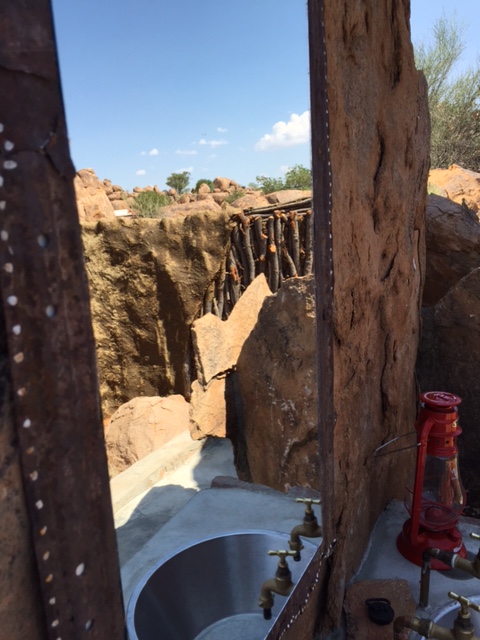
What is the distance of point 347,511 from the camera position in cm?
170

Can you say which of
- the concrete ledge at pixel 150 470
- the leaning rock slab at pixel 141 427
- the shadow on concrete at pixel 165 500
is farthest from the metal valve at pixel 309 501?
the leaning rock slab at pixel 141 427

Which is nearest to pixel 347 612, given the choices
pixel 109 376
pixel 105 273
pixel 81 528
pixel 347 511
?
pixel 347 511

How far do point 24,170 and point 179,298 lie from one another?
3.43m

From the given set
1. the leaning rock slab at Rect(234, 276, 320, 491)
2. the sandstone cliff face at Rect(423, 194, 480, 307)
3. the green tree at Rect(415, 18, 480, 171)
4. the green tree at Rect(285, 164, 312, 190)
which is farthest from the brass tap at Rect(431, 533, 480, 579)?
the green tree at Rect(415, 18, 480, 171)

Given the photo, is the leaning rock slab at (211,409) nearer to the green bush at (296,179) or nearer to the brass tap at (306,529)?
the brass tap at (306,529)

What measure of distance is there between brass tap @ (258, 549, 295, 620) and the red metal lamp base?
26.4 inches

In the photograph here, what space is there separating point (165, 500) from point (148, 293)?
74.3 inches

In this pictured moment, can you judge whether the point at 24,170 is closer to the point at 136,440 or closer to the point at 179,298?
the point at 136,440

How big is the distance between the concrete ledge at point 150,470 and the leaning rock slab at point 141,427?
83mm

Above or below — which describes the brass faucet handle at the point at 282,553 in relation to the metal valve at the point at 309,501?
below

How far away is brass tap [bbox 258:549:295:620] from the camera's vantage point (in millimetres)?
1388

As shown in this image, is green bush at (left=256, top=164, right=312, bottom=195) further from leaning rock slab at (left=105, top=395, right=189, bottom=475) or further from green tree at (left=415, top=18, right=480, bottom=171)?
green tree at (left=415, top=18, right=480, bottom=171)

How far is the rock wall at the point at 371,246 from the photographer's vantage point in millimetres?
1474

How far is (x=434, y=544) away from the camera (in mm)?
1884
